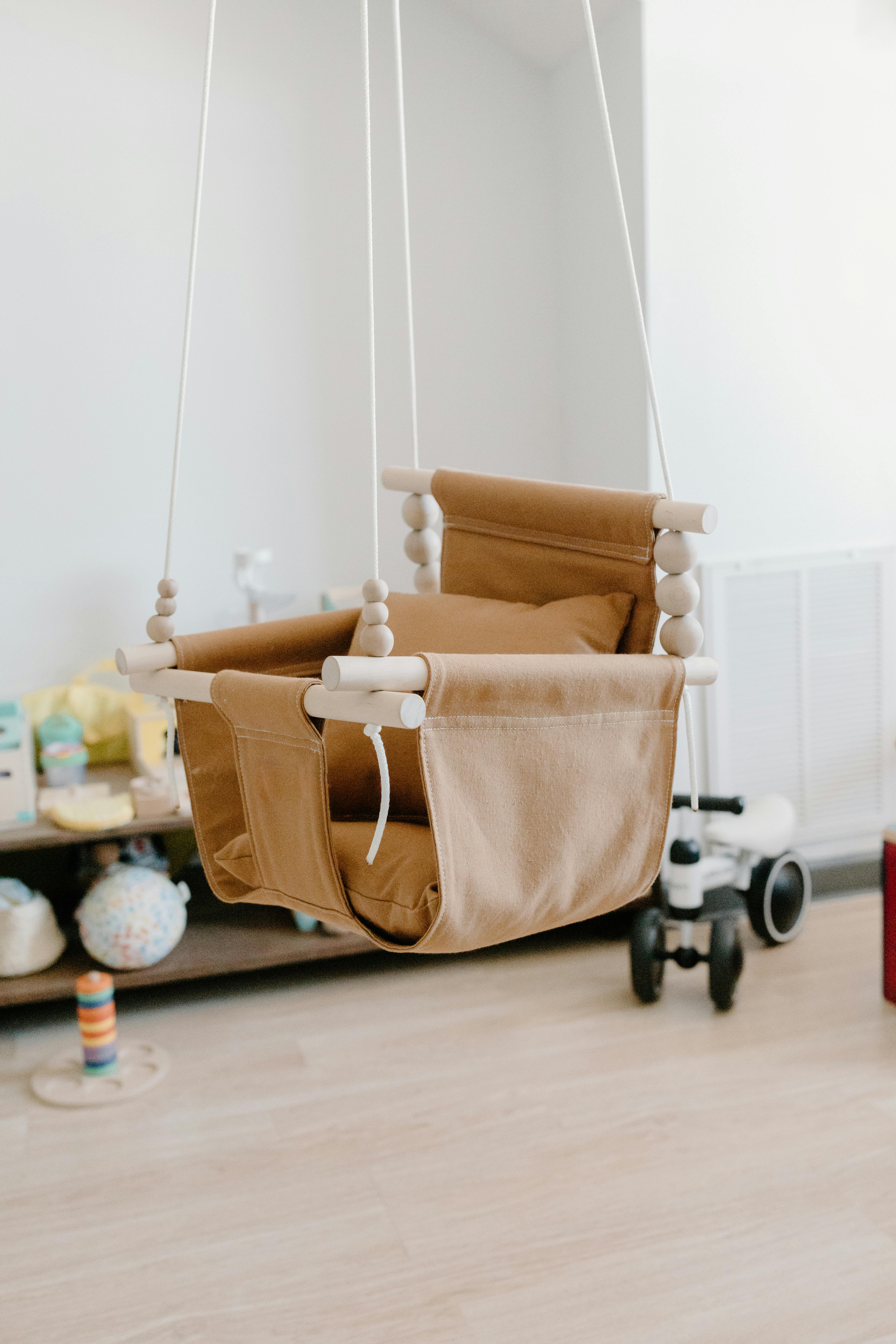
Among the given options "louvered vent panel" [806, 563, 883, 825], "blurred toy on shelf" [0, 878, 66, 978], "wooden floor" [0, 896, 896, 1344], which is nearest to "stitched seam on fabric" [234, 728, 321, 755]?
"wooden floor" [0, 896, 896, 1344]

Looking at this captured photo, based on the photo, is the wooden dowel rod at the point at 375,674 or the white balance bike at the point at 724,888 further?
the white balance bike at the point at 724,888

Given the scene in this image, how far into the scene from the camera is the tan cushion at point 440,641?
155cm

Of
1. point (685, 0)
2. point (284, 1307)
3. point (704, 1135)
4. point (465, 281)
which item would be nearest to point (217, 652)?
point (284, 1307)

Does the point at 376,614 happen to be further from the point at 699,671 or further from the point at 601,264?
the point at 601,264

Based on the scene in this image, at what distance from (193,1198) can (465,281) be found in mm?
2181

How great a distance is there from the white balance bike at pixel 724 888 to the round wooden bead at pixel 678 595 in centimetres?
104

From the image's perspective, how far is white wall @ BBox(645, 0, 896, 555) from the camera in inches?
110

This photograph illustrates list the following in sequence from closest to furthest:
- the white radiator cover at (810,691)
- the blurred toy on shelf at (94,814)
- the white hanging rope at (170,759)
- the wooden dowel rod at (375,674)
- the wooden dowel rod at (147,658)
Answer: the wooden dowel rod at (375,674) → the wooden dowel rod at (147,658) → the white hanging rope at (170,759) → the blurred toy on shelf at (94,814) → the white radiator cover at (810,691)

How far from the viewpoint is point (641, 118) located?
2.73m

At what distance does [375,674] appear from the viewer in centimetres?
117

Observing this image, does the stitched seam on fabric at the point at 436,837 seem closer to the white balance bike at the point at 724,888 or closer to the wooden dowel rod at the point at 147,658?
the wooden dowel rod at the point at 147,658

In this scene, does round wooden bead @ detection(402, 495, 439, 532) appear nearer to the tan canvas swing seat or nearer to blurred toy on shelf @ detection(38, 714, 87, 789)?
the tan canvas swing seat

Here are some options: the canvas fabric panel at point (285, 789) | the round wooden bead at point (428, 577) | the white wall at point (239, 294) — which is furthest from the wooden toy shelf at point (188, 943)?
the canvas fabric panel at point (285, 789)

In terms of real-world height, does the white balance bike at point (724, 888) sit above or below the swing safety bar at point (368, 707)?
below
